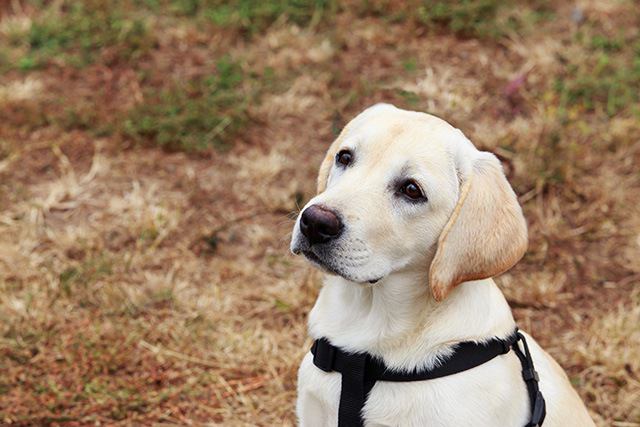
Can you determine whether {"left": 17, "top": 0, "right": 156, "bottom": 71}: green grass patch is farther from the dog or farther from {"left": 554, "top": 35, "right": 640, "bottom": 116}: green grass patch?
the dog

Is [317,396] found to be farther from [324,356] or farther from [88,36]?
[88,36]

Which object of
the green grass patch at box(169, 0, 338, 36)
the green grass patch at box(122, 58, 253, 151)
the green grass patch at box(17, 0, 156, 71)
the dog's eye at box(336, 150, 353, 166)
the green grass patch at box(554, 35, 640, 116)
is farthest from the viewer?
the green grass patch at box(169, 0, 338, 36)

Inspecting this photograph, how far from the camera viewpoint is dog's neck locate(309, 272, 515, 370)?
8.80 ft

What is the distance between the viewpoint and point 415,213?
2684 millimetres

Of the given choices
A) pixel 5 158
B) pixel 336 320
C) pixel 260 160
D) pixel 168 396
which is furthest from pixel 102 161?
pixel 336 320

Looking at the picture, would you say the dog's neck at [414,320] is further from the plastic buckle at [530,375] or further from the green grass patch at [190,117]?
the green grass patch at [190,117]

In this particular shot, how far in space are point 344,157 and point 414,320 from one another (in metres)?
0.60

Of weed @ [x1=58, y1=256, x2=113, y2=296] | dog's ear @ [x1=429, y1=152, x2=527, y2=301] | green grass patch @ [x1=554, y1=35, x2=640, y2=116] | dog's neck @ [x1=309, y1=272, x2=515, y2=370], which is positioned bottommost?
weed @ [x1=58, y1=256, x2=113, y2=296]

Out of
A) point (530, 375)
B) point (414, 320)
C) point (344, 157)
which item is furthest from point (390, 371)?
point (344, 157)

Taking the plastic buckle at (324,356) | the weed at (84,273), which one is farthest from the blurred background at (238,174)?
the plastic buckle at (324,356)

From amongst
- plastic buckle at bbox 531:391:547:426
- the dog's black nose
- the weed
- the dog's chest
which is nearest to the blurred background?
the weed

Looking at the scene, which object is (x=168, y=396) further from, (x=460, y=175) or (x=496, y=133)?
(x=496, y=133)

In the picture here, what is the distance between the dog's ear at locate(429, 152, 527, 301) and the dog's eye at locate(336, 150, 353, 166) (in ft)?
1.38

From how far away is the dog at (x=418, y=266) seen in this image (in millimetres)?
2586
